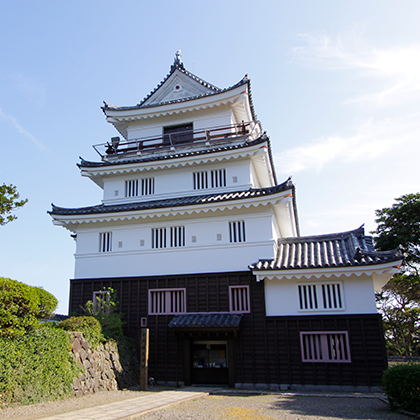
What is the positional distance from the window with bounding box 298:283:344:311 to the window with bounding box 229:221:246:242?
349 cm

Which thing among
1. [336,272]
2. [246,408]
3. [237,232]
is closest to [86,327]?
[246,408]

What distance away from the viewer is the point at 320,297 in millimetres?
15898

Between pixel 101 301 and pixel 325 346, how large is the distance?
10324 millimetres

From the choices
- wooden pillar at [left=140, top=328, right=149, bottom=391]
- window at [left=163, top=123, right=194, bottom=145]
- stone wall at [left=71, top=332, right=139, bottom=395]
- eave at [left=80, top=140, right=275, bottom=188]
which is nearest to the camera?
stone wall at [left=71, top=332, right=139, bottom=395]

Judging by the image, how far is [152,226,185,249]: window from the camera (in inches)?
720

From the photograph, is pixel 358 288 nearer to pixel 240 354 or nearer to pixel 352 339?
pixel 352 339

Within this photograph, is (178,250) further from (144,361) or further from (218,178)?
(144,361)

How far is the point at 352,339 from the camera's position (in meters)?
15.1

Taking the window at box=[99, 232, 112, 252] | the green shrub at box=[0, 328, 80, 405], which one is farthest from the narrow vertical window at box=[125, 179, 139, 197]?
the green shrub at box=[0, 328, 80, 405]

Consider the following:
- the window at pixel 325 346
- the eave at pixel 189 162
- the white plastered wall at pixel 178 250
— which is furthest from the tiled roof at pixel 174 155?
the window at pixel 325 346

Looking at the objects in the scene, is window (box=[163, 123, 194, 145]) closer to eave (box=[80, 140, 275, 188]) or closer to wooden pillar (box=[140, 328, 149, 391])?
eave (box=[80, 140, 275, 188])

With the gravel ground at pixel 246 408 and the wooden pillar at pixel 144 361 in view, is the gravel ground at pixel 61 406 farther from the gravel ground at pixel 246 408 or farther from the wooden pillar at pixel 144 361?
the wooden pillar at pixel 144 361

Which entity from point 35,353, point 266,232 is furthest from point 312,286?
point 35,353

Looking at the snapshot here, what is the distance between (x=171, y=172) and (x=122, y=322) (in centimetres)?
828
